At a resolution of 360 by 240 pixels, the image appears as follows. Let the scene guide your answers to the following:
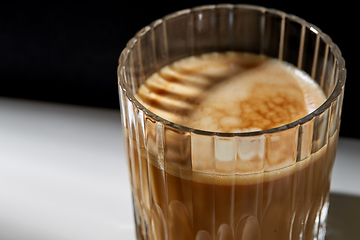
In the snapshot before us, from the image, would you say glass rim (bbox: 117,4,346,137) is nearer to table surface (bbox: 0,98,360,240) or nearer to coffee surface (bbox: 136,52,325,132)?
coffee surface (bbox: 136,52,325,132)

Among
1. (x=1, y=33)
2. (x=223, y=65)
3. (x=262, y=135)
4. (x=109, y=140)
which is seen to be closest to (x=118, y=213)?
(x=109, y=140)

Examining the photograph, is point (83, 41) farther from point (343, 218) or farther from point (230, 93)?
point (343, 218)

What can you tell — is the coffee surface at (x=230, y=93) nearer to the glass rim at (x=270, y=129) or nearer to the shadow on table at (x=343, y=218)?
the glass rim at (x=270, y=129)

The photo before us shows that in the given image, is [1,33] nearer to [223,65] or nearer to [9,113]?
[9,113]

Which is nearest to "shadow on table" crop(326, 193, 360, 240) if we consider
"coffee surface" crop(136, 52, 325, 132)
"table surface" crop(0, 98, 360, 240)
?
"table surface" crop(0, 98, 360, 240)

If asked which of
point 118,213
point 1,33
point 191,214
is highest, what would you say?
point 1,33

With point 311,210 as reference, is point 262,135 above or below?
above

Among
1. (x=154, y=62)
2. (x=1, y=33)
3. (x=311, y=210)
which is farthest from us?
(x=1, y=33)
